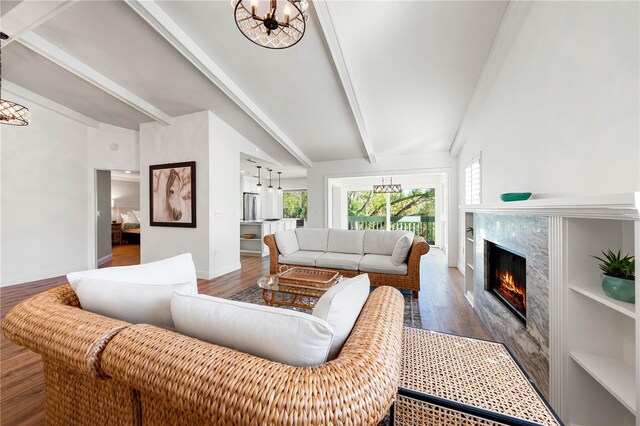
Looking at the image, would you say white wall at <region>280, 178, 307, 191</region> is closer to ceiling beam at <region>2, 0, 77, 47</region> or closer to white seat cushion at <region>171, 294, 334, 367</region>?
ceiling beam at <region>2, 0, 77, 47</region>

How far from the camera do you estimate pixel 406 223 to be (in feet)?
27.6

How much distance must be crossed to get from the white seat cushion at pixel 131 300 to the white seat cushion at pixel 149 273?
0.30 ft

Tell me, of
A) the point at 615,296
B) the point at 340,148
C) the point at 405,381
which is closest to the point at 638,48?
the point at 615,296

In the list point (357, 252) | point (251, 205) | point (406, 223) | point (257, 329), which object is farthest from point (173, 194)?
point (406, 223)

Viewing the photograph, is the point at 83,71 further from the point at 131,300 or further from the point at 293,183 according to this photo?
the point at 293,183

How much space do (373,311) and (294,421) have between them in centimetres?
56

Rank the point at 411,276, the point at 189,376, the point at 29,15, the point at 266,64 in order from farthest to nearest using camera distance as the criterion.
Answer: the point at 411,276, the point at 266,64, the point at 29,15, the point at 189,376

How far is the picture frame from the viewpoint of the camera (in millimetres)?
4125

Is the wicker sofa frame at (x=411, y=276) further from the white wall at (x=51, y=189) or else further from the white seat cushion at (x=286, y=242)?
the white wall at (x=51, y=189)

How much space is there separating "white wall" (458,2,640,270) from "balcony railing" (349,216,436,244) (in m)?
5.78

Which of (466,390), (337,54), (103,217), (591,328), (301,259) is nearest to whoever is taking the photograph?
(466,390)

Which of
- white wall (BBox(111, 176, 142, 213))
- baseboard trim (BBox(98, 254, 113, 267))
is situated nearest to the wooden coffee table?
baseboard trim (BBox(98, 254, 113, 267))

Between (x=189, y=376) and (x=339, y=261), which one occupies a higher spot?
(x=189, y=376)

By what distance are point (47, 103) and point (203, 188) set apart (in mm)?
2860
